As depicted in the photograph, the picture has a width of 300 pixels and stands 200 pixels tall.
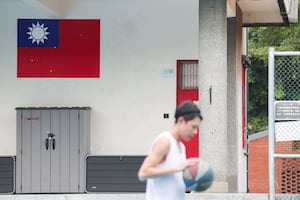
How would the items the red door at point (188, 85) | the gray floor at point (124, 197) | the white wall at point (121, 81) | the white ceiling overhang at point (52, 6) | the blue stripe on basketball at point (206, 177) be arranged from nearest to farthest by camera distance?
1. the blue stripe on basketball at point (206, 177)
2. the gray floor at point (124, 197)
3. the white ceiling overhang at point (52, 6)
4. the red door at point (188, 85)
5. the white wall at point (121, 81)

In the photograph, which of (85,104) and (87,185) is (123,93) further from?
(87,185)

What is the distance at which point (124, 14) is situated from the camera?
18.0m

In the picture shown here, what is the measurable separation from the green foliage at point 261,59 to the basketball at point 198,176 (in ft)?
92.4

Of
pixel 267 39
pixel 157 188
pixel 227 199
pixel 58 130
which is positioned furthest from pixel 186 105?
pixel 267 39

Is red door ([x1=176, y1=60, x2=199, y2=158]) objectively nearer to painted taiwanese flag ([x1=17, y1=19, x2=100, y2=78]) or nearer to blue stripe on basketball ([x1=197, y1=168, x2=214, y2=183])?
painted taiwanese flag ([x1=17, y1=19, x2=100, y2=78])

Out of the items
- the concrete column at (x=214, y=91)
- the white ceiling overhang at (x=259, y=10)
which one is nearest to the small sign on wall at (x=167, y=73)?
the white ceiling overhang at (x=259, y=10)

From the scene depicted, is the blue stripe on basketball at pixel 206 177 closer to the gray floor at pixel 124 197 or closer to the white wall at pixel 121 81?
the gray floor at pixel 124 197

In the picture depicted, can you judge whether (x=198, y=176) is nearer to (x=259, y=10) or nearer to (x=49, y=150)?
(x=49, y=150)

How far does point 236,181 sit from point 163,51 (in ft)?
11.8

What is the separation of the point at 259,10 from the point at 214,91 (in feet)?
22.0

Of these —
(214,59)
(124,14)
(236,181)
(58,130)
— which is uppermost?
(124,14)

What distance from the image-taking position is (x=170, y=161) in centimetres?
740

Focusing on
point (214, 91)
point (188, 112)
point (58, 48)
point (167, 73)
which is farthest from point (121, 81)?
point (188, 112)

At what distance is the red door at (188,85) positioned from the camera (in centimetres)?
1775
